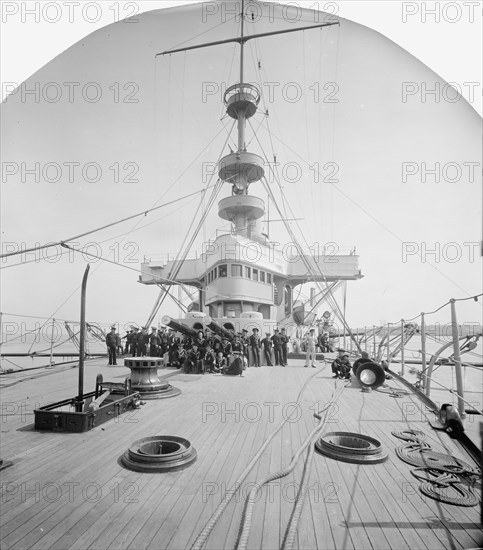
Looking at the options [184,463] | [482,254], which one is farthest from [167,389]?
[482,254]

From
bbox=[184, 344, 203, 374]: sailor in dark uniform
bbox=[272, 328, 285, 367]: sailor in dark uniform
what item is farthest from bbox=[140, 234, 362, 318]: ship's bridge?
bbox=[184, 344, 203, 374]: sailor in dark uniform

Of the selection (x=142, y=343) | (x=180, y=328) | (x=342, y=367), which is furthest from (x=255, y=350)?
(x=142, y=343)

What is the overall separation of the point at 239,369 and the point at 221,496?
7.14 m

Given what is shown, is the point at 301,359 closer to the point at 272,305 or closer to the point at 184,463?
the point at 272,305

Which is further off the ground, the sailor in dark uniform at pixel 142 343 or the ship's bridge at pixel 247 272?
the ship's bridge at pixel 247 272

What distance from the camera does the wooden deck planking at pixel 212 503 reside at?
2.33 metres

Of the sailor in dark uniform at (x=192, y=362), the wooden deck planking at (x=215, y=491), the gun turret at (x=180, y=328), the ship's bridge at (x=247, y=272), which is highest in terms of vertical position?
the ship's bridge at (x=247, y=272)

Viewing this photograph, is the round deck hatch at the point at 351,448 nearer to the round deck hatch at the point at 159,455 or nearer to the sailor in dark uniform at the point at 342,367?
the round deck hatch at the point at 159,455

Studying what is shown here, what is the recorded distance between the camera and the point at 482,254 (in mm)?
968

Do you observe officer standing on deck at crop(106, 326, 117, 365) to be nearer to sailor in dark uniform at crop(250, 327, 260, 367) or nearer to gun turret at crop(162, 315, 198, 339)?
gun turret at crop(162, 315, 198, 339)

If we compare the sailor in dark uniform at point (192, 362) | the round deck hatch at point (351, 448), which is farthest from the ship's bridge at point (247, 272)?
the round deck hatch at point (351, 448)

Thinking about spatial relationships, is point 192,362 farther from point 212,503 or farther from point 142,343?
point 212,503

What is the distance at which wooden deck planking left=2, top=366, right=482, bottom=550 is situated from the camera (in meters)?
2.33

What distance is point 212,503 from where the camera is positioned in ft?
9.04
